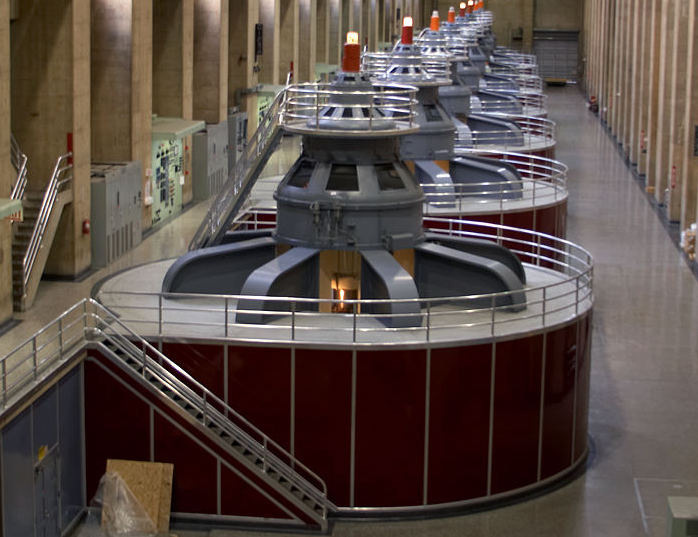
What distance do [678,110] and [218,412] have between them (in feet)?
85.2

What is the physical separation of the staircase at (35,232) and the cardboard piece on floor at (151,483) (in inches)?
204

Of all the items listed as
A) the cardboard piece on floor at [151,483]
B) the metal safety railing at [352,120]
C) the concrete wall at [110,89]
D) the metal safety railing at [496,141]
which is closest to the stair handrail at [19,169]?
the concrete wall at [110,89]

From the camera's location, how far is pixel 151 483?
695 inches

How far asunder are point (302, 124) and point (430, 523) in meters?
6.18

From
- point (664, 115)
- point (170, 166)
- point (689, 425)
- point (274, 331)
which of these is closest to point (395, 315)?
point (274, 331)

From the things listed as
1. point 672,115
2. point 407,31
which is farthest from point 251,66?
point 672,115

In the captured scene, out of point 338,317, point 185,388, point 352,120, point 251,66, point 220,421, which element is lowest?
point 220,421

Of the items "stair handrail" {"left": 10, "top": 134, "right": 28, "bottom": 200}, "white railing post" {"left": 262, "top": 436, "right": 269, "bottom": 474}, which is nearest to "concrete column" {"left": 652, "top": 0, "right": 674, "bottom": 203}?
"stair handrail" {"left": 10, "top": 134, "right": 28, "bottom": 200}

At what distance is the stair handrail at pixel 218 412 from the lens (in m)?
17.5

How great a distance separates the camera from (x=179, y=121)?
33781 millimetres

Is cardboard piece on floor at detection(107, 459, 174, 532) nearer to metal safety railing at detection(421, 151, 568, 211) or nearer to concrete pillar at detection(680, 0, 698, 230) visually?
metal safety railing at detection(421, 151, 568, 211)

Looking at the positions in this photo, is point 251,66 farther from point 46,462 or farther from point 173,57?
point 46,462

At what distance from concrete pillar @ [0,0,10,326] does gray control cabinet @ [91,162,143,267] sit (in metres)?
5.41

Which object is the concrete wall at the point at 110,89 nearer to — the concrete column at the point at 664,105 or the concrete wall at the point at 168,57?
the concrete wall at the point at 168,57
